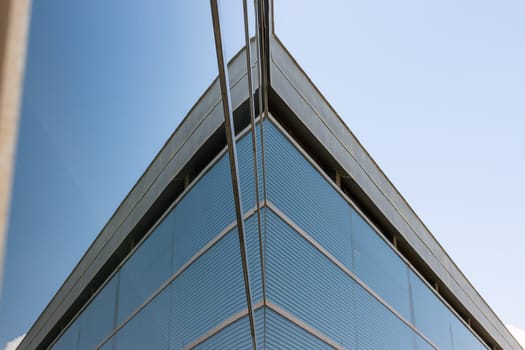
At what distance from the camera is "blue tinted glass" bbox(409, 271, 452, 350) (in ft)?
45.5

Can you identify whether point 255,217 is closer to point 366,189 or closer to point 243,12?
point 243,12

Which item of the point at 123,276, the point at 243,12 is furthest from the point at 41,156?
the point at 123,276

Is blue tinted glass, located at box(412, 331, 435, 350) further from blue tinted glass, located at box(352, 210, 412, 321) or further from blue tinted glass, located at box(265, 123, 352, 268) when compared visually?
blue tinted glass, located at box(265, 123, 352, 268)

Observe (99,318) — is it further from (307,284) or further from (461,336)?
(461,336)

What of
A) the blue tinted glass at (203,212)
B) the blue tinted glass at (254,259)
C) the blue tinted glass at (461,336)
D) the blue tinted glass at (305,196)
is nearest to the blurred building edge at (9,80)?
the blue tinted glass at (203,212)

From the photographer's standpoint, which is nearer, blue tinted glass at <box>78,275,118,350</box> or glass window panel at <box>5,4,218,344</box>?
glass window panel at <box>5,4,218,344</box>

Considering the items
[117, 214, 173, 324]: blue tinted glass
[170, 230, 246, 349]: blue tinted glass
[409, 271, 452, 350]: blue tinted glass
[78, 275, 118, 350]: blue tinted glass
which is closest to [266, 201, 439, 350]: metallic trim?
[409, 271, 452, 350]: blue tinted glass

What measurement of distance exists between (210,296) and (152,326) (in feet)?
2.56

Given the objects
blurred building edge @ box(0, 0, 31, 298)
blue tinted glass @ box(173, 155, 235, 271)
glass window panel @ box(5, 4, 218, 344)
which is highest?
blue tinted glass @ box(173, 155, 235, 271)

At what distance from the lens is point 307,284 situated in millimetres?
8711

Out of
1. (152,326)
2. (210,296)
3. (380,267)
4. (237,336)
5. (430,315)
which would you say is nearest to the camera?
(237,336)

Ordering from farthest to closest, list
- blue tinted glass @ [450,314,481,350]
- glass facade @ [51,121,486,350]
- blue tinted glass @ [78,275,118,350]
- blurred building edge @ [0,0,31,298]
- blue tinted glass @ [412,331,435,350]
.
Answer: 1. blue tinted glass @ [450,314,481,350]
2. blue tinted glass @ [412,331,435,350]
3. glass facade @ [51,121,486,350]
4. blue tinted glass @ [78,275,118,350]
5. blurred building edge @ [0,0,31,298]

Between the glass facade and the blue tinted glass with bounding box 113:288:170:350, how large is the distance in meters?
0.02

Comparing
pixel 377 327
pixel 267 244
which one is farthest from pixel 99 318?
pixel 377 327
